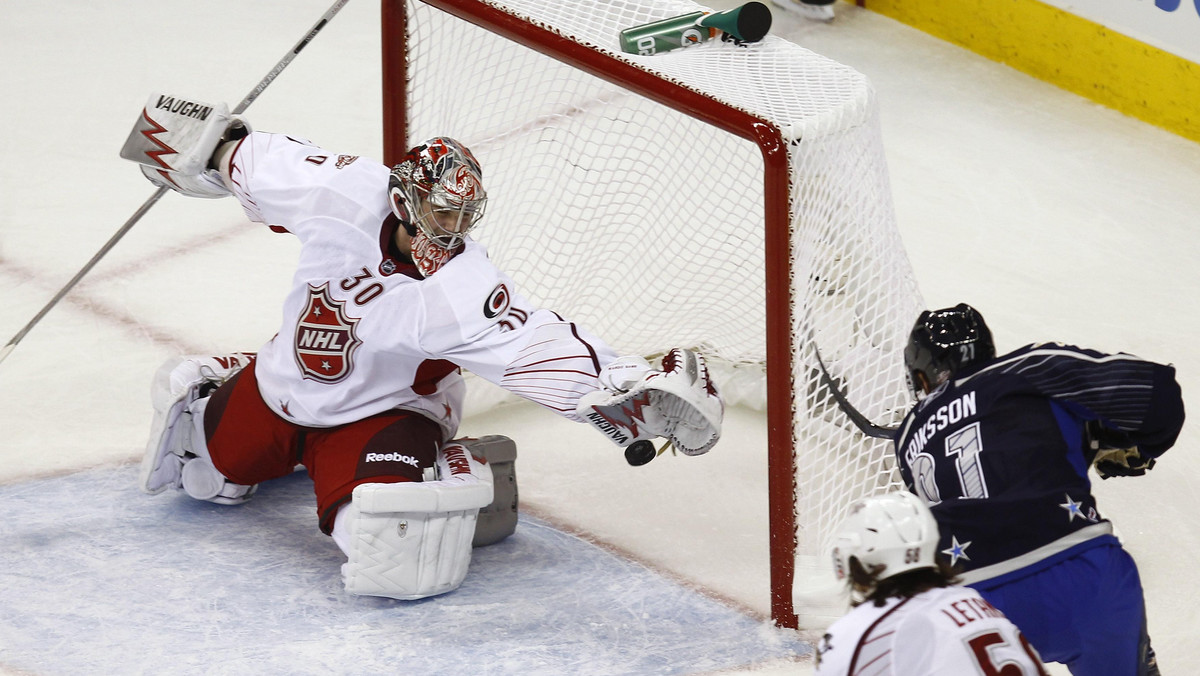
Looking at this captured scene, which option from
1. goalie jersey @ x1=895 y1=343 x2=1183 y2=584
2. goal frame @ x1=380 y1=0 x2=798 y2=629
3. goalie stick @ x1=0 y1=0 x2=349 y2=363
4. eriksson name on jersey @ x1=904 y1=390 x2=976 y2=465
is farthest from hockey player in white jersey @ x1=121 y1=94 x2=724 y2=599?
goalie jersey @ x1=895 y1=343 x2=1183 y2=584

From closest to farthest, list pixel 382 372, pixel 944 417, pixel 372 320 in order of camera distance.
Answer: pixel 944 417, pixel 372 320, pixel 382 372

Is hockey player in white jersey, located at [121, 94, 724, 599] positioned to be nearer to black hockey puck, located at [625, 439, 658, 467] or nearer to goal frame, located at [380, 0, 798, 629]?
black hockey puck, located at [625, 439, 658, 467]

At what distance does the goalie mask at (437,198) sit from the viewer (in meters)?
2.81

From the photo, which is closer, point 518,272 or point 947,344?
point 947,344

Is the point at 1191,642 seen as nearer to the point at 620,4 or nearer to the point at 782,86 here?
the point at 782,86

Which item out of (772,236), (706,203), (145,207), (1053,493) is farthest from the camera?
(145,207)

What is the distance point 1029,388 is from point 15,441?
235cm

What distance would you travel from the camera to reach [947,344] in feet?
7.95

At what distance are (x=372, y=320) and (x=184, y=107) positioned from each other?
701mm

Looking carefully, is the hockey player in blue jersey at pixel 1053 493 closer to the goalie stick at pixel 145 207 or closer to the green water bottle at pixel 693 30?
the green water bottle at pixel 693 30

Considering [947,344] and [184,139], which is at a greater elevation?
[947,344]

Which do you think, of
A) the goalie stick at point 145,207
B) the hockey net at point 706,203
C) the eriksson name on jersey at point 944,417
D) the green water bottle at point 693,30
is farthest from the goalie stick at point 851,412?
the goalie stick at point 145,207

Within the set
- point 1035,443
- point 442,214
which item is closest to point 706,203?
point 442,214

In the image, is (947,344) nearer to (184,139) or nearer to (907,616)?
(907,616)
